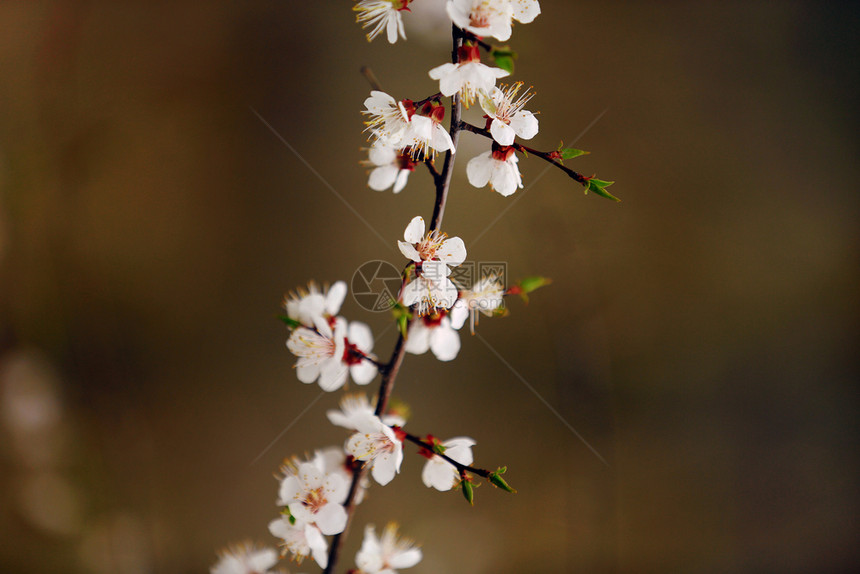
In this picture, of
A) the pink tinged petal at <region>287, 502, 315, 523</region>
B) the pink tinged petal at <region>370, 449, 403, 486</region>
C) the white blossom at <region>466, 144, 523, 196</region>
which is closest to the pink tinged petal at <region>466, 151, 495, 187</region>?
the white blossom at <region>466, 144, 523, 196</region>

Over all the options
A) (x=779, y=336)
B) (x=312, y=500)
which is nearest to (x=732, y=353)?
(x=779, y=336)

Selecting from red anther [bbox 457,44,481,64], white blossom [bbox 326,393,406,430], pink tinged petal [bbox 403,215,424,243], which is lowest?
white blossom [bbox 326,393,406,430]

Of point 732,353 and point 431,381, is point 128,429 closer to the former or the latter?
point 431,381

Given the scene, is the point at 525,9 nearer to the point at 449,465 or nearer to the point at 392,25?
the point at 392,25

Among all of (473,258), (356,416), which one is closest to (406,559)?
(356,416)

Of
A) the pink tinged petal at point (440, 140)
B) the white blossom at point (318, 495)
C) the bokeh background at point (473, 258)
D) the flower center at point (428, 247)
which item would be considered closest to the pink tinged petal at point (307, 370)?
the white blossom at point (318, 495)

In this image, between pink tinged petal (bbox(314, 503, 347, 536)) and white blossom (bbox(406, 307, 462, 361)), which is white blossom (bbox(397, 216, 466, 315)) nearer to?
white blossom (bbox(406, 307, 462, 361))
